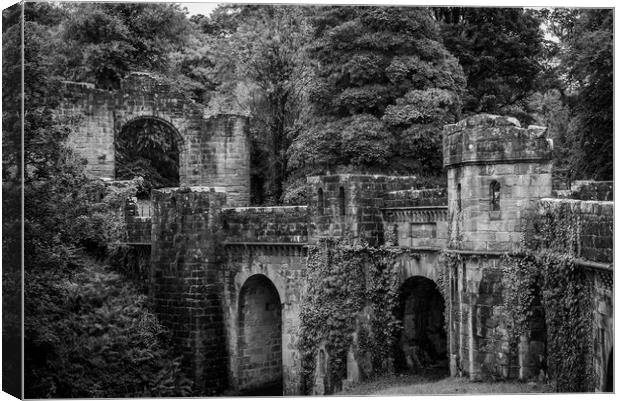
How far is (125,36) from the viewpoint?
124 feet

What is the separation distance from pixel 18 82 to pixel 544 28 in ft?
54.0

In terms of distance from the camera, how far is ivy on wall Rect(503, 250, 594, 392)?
1938 centimetres

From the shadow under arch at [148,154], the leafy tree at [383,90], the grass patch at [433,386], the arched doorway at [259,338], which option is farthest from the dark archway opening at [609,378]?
the shadow under arch at [148,154]

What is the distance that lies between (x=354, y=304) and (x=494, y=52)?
1276cm

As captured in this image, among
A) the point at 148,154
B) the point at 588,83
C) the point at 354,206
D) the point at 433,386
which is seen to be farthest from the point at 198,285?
the point at 148,154

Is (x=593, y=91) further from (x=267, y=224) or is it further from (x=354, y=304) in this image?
(x=267, y=224)

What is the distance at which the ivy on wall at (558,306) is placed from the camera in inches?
763

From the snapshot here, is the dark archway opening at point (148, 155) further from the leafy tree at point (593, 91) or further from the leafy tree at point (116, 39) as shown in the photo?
the leafy tree at point (593, 91)

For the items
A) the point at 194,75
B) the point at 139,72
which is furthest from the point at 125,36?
the point at 194,75

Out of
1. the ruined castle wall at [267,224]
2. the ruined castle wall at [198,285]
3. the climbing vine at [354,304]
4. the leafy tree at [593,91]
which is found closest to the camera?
the leafy tree at [593,91]

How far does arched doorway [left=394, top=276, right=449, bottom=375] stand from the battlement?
183 inches

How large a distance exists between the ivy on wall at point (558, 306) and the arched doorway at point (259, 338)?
986 centimetres

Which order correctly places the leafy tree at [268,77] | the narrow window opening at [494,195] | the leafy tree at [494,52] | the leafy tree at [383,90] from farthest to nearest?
the leafy tree at [268,77] → the leafy tree at [494,52] → the leafy tree at [383,90] → the narrow window opening at [494,195]

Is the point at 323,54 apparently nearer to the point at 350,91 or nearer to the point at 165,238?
the point at 350,91
